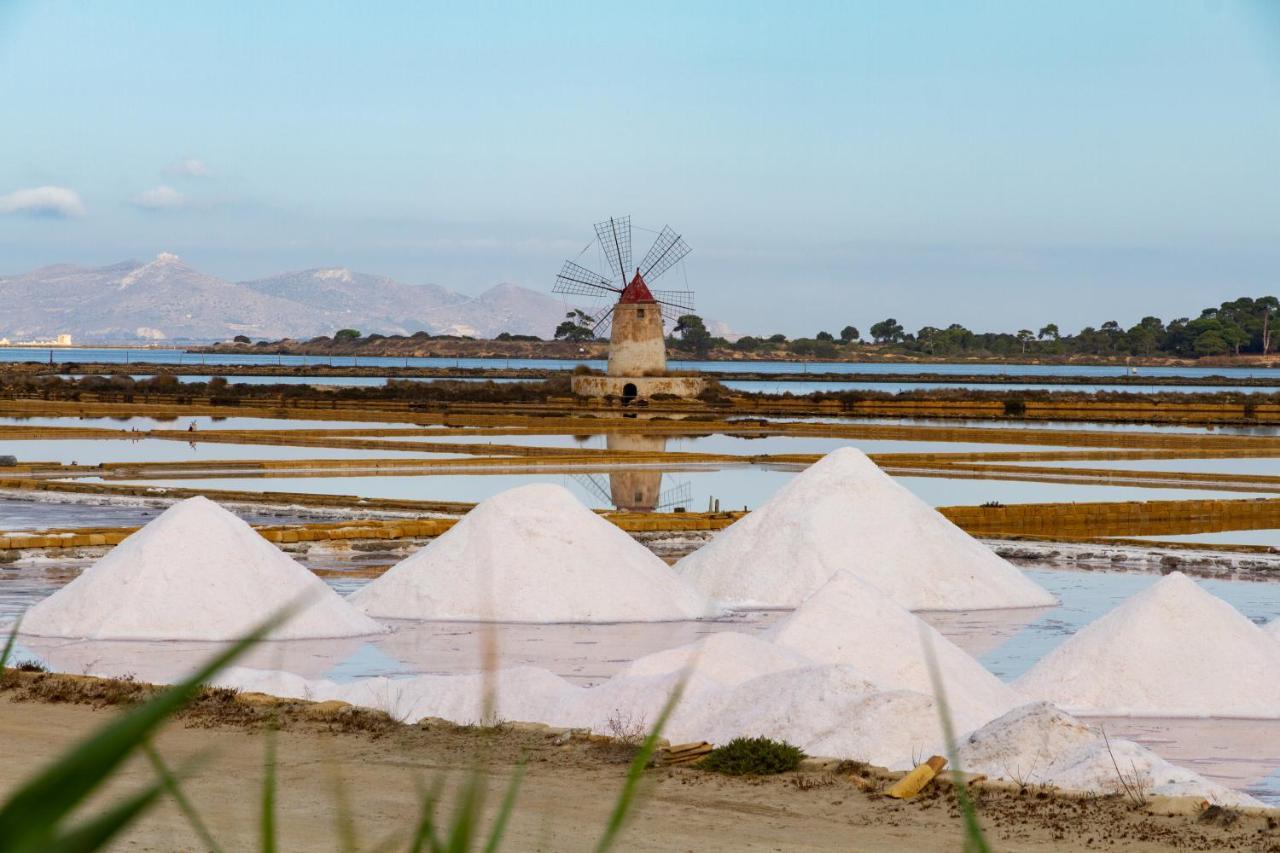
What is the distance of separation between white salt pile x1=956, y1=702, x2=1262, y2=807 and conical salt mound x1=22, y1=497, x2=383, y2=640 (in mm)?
4825

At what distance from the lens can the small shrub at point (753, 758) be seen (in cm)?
628

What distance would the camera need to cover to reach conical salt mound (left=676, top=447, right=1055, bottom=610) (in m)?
12.6

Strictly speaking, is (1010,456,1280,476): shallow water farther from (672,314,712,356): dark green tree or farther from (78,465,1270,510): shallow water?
(672,314,712,356): dark green tree

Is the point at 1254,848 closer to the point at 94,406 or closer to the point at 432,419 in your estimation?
the point at 432,419

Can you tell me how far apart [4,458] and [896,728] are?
19.3m

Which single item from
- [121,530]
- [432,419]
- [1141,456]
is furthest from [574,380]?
[121,530]

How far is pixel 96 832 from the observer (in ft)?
1.74

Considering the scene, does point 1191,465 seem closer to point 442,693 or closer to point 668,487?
point 668,487

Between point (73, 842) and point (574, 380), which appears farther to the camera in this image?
point (574, 380)

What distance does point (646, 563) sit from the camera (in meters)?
12.1

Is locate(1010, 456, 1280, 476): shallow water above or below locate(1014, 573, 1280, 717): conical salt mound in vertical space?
below

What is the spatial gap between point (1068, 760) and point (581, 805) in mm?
1730

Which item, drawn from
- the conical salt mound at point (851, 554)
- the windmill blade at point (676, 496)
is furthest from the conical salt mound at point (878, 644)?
the windmill blade at point (676, 496)

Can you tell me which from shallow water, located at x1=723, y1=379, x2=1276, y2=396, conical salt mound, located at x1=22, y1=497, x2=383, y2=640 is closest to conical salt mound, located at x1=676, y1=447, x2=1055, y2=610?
conical salt mound, located at x1=22, y1=497, x2=383, y2=640
